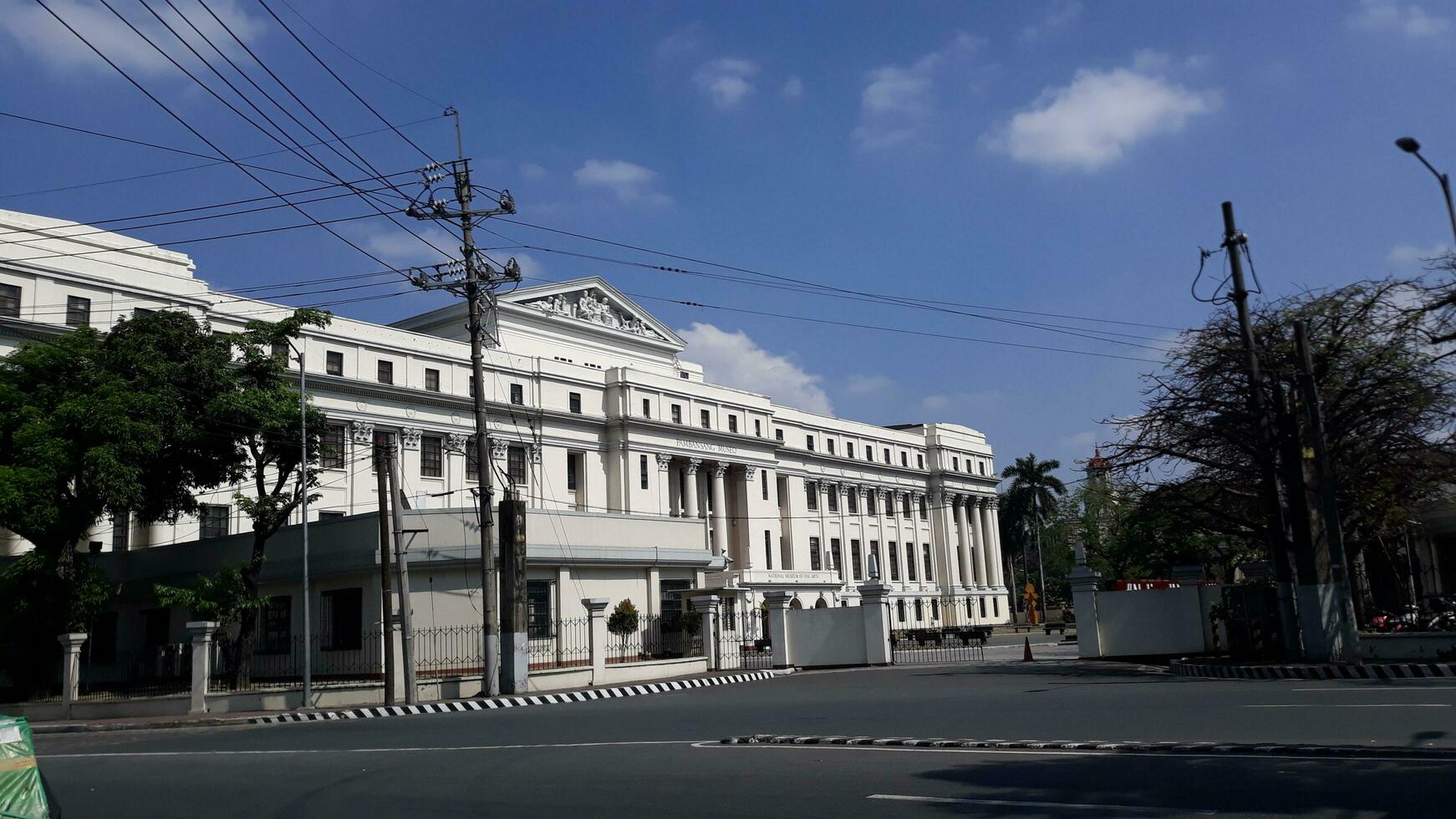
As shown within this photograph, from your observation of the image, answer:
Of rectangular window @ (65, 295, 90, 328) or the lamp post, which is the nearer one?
the lamp post

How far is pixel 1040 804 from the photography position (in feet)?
26.4

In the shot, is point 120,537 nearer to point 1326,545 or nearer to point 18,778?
point 18,778

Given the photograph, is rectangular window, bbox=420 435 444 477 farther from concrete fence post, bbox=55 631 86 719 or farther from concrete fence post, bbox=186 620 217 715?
concrete fence post, bbox=186 620 217 715

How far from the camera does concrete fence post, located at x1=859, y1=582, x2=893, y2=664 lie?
3269 centimetres

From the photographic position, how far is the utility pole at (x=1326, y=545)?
21.6 m

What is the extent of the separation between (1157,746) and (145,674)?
30530 mm

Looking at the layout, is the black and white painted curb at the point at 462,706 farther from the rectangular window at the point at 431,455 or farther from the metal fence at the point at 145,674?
the rectangular window at the point at 431,455

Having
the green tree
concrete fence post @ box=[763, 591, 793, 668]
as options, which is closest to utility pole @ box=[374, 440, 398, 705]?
the green tree

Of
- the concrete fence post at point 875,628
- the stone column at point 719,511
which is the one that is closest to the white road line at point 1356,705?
the concrete fence post at point 875,628

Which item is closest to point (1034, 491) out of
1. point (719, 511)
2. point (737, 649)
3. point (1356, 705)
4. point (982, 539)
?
point (982, 539)

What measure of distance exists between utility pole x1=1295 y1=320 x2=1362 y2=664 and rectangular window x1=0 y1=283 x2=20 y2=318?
3875cm

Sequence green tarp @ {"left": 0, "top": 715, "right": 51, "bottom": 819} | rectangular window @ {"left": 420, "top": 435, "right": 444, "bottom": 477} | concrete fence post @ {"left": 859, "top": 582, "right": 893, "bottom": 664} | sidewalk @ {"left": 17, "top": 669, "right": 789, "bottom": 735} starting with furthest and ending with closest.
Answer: rectangular window @ {"left": 420, "top": 435, "right": 444, "bottom": 477} < concrete fence post @ {"left": 859, "top": 582, "right": 893, "bottom": 664} < sidewalk @ {"left": 17, "top": 669, "right": 789, "bottom": 735} < green tarp @ {"left": 0, "top": 715, "right": 51, "bottom": 819}

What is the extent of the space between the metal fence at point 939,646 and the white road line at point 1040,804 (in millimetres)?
25493

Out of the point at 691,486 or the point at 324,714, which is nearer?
the point at 324,714
